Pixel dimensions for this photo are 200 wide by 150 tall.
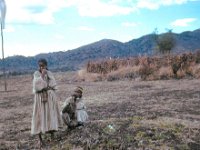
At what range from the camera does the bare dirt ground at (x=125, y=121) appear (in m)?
9.30

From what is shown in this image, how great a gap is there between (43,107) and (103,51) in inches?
3573

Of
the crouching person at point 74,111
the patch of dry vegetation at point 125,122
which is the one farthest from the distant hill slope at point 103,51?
the crouching person at point 74,111

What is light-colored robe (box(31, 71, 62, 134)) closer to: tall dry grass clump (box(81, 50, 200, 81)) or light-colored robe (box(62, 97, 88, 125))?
light-colored robe (box(62, 97, 88, 125))

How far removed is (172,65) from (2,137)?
16.2m

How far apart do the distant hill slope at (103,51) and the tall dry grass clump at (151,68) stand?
179 ft

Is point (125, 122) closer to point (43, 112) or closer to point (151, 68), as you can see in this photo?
point (43, 112)

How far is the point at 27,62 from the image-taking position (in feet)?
289

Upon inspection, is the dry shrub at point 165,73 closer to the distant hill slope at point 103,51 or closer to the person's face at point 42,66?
the person's face at point 42,66

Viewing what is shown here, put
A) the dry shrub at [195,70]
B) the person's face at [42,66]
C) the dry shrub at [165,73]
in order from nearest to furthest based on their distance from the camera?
the person's face at [42,66] < the dry shrub at [195,70] < the dry shrub at [165,73]

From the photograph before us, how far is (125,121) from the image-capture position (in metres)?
10.8

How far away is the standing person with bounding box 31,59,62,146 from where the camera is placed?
9938 mm

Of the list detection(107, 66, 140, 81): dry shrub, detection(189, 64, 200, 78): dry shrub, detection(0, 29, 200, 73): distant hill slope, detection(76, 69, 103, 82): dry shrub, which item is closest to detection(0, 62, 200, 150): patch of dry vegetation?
detection(189, 64, 200, 78): dry shrub

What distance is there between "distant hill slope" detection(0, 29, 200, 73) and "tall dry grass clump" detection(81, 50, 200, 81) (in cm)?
5448

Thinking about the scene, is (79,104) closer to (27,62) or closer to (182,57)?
(182,57)
